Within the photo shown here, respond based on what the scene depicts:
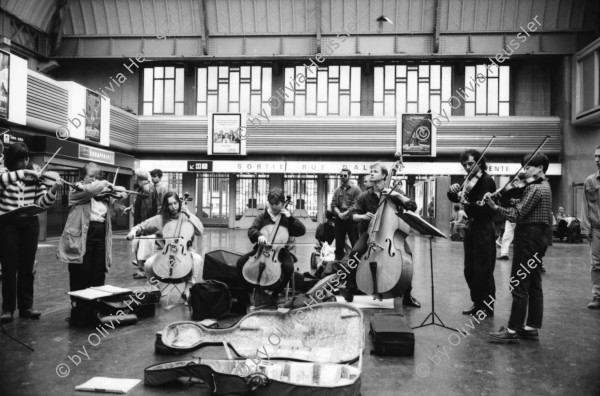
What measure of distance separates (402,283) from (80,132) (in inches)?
591

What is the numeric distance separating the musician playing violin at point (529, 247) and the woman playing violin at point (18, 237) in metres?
4.86

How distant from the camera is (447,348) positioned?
4.07 metres

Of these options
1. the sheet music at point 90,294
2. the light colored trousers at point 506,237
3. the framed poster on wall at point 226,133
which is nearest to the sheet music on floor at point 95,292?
the sheet music at point 90,294

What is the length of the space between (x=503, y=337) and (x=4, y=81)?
558 inches

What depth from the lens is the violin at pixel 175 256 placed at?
5.57 metres

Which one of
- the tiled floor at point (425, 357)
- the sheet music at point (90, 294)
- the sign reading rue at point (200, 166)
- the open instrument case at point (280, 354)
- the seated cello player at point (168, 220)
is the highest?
the sign reading rue at point (200, 166)

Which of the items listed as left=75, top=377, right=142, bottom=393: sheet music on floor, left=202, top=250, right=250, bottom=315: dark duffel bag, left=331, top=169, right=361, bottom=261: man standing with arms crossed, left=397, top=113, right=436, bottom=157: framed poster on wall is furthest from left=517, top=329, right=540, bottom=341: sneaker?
left=397, top=113, right=436, bottom=157: framed poster on wall

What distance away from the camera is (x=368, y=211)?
249 inches

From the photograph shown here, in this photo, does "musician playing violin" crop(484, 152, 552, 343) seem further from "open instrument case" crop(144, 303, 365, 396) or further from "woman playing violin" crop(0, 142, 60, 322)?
"woman playing violin" crop(0, 142, 60, 322)

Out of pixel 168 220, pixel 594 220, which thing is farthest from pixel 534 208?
pixel 168 220

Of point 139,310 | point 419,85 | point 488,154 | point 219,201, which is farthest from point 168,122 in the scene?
point 139,310

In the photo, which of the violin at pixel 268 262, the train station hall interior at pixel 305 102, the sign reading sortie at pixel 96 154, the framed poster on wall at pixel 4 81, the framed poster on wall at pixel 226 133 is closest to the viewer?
the violin at pixel 268 262

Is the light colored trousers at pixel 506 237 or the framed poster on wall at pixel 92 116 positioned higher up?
the framed poster on wall at pixel 92 116

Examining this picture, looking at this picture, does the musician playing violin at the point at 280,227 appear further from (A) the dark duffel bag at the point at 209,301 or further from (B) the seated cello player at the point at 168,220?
(B) the seated cello player at the point at 168,220
